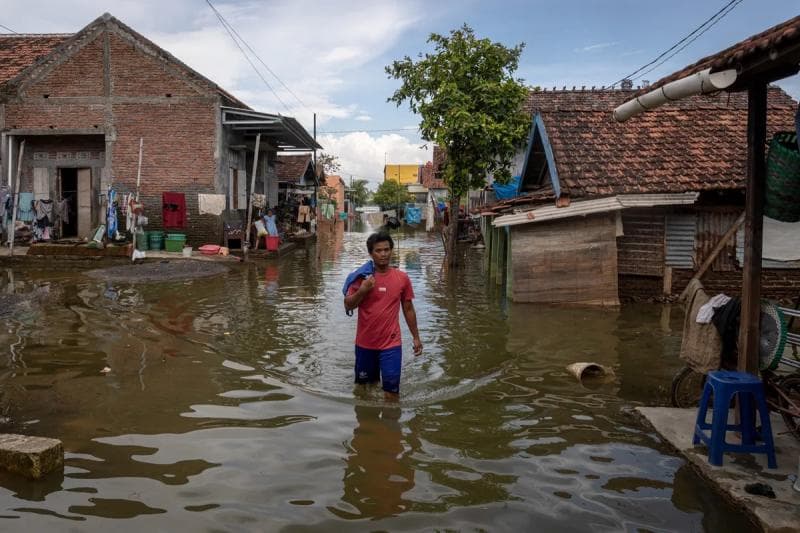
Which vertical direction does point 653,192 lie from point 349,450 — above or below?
above

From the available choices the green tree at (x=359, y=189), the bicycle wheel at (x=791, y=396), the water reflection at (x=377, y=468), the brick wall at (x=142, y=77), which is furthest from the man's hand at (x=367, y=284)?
the green tree at (x=359, y=189)

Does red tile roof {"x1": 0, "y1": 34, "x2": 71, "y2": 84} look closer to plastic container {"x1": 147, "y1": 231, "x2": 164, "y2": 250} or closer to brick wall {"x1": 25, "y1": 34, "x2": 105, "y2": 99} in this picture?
brick wall {"x1": 25, "y1": 34, "x2": 105, "y2": 99}

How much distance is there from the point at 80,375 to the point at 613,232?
29.4 feet

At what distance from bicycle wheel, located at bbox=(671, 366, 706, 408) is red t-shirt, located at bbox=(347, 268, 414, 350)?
2607mm

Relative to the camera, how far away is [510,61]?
16344 millimetres

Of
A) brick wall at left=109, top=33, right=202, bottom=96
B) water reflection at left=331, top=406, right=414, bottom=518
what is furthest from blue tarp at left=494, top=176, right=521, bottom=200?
water reflection at left=331, top=406, right=414, bottom=518

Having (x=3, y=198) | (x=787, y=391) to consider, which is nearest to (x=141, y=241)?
(x=3, y=198)

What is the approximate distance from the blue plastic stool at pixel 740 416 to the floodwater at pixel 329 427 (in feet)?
1.00

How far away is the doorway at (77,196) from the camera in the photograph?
20.0 metres

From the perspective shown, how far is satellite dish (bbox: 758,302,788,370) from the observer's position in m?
4.54

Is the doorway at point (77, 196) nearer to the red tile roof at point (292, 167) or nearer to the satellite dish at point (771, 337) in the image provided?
the red tile roof at point (292, 167)

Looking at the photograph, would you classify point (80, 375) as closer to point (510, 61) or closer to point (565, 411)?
point (565, 411)

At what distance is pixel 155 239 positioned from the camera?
61.5ft

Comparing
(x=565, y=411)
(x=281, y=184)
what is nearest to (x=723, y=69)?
(x=565, y=411)
